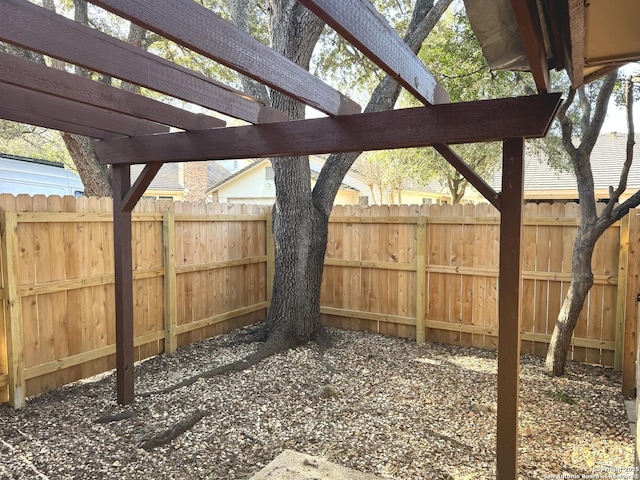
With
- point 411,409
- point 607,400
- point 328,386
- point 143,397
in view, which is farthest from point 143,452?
point 607,400

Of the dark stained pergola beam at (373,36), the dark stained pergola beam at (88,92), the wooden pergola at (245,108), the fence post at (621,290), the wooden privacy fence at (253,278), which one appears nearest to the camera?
the dark stained pergola beam at (373,36)

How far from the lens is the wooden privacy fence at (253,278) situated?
12.4 ft

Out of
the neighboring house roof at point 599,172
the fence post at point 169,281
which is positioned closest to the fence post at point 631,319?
the fence post at point 169,281

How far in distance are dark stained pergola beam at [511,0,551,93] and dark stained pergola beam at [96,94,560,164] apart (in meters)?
0.36

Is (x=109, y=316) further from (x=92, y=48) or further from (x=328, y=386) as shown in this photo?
(x=92, y=48)

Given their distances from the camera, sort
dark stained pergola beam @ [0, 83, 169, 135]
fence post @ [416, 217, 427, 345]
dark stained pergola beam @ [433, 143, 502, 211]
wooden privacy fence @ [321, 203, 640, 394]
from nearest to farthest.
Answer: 1. dark stained pergola beam @ [433, 143, 502, 211]
2. dark stained pergola beam @ [0, 83, 169, 135]
3. wooden privacy fence @ [321, 203, 640, 394]
4. fence post @ [416, 217, 427, 345]

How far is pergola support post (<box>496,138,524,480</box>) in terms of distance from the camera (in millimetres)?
2371

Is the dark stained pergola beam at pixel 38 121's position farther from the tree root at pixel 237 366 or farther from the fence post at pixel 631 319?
the fence post at pixel 631 319

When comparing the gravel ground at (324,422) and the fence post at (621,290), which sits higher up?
the fence post at (621,290)

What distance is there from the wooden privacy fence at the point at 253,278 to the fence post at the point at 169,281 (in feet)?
0.05

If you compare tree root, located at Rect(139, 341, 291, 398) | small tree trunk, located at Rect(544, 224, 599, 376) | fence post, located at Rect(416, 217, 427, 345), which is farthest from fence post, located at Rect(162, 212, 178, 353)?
small tree trunk, located at Rect(544, 224, 599, 376)

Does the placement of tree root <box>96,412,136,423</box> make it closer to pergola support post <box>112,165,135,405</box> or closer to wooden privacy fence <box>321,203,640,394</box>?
pergola support post <box>112,165,135,405</box>

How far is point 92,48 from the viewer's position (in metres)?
1.85

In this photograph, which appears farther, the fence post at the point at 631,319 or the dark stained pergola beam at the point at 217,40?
the fence post at the point at 631,319
